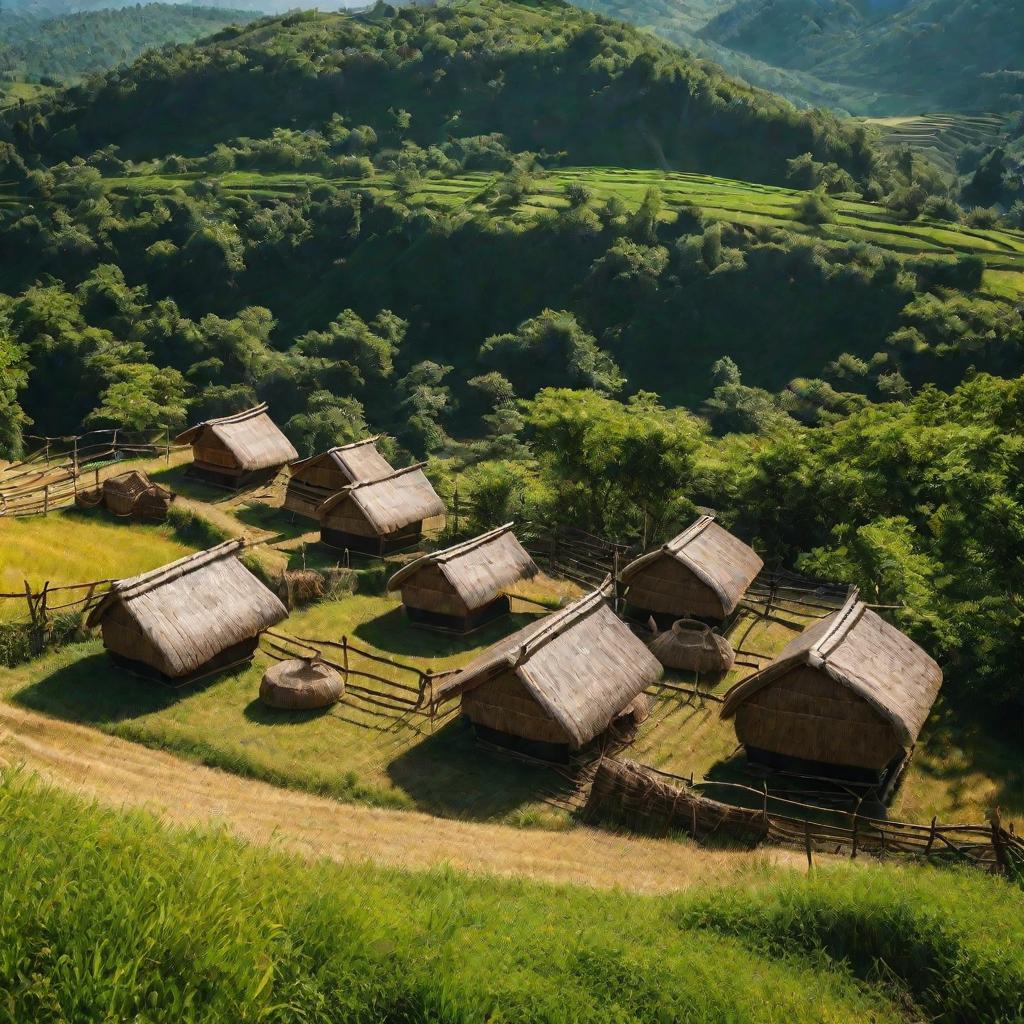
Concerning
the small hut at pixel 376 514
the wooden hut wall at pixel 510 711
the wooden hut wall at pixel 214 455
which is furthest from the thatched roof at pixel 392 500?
the wooden hut wall at pixel 510 711

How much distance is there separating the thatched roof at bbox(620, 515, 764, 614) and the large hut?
2.87 meters

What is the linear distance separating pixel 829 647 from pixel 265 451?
64.4ft

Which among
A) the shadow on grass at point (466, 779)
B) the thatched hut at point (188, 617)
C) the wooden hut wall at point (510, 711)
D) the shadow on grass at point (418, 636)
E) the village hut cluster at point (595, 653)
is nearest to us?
the shadow on grass at point (466, 779)

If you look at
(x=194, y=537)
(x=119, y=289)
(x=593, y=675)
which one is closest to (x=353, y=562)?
(x=194, y=537)

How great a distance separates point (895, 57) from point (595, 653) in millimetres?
179762

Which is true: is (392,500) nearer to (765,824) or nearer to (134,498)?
(134,498)

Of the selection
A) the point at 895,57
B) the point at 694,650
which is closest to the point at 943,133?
the point at 895,57

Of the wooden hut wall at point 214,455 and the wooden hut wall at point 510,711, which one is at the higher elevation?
the wooden hut wall at point 510,711

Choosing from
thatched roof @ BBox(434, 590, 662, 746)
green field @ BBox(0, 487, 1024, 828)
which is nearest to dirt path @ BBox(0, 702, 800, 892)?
green field @ BBox(0, 487, 1024, 828)

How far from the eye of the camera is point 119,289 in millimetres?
58781

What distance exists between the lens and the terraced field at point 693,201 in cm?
5669

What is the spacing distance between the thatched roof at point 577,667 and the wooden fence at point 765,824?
1.31 m

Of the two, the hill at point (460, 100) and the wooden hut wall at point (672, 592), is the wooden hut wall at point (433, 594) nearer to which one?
the wooden hut wall at point (672, 592)

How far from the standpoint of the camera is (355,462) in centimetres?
2945
